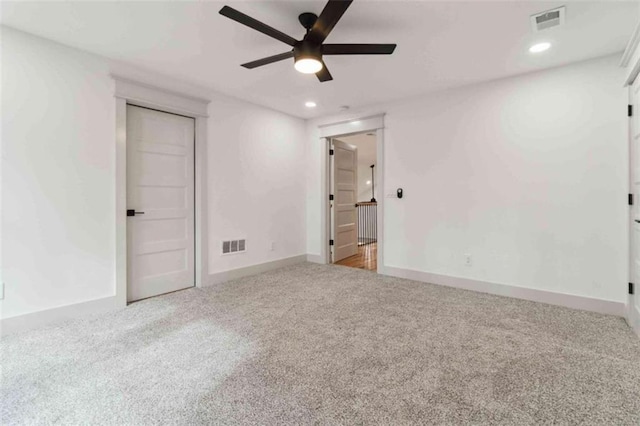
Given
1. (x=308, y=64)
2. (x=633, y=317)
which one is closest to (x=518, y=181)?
(x=633, y=317)

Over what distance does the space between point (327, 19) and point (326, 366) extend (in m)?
2.20

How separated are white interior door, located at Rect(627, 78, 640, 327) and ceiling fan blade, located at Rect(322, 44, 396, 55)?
84.2 inches

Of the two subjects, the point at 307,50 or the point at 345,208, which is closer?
the point at 307,50

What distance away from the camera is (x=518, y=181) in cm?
321

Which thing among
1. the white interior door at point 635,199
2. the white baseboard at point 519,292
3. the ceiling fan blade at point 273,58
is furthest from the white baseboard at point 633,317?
the ceiling fan blade at point 273,58

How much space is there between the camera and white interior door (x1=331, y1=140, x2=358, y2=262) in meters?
5.00

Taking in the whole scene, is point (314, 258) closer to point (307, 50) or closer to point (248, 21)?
point (307, 50)

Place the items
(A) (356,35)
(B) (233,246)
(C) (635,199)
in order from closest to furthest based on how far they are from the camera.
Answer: (A) (356,35), (C) (635,199), (B) (233,246)

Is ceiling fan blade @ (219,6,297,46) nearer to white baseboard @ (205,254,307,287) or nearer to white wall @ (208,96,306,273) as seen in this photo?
white wall @ (208,96,306,273)

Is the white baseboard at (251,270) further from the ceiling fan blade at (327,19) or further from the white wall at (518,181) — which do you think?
the ceiling fan blade at (327,19)

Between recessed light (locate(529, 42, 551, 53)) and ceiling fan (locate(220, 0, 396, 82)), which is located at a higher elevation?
recessed light (locate(529, 42, 551, 53))

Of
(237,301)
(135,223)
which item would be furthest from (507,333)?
(135,223)

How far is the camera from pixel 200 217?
3.60 metres

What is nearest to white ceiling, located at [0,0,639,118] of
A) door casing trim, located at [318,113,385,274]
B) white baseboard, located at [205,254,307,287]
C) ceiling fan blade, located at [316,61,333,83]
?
ceiling fan blade, located at [316,61,333,83]
